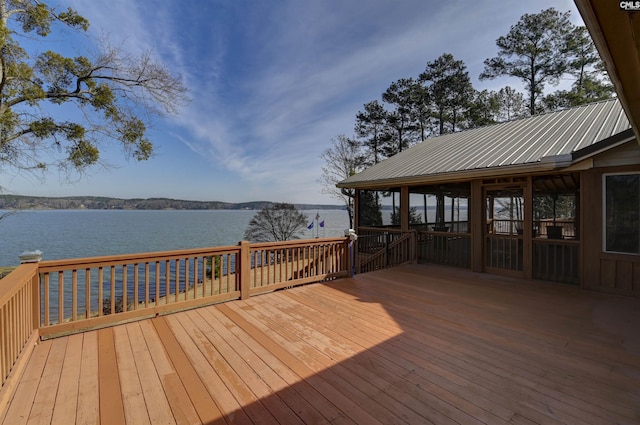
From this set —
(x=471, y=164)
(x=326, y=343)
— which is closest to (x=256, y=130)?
(x=471, y=164)

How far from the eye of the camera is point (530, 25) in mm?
14961

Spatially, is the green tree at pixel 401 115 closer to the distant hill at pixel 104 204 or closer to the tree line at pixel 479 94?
the tree line at pixel 479 94

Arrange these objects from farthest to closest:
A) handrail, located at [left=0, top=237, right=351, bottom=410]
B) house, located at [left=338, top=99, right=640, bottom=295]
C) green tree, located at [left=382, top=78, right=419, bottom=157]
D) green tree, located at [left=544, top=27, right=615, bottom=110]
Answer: green tree, located at [left=382, top=78, right=419, bottom=157], green tree, located at [left=544, top=27, right=615, bottom=110], house, located at [left=338, top=99, right=640, bottom=295], handrail, located at [left=0, top=237, right=351, bottom=410]

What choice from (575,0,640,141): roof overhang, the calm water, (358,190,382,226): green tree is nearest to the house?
(575,0,640,141): roof overhang

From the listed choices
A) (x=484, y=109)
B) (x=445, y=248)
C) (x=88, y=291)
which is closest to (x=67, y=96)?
(x=88, y=291)

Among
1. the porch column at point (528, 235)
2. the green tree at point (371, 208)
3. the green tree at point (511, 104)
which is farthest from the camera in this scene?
the green tree at point (511, 104)

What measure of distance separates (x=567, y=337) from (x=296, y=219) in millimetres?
18073

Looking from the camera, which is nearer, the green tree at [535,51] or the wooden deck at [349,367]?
the wooden deck at [349,367]

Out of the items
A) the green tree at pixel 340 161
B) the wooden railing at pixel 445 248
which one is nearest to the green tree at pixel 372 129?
the green tree at pixel 340 161

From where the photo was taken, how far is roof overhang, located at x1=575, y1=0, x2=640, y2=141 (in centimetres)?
115

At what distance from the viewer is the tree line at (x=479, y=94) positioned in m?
14.4

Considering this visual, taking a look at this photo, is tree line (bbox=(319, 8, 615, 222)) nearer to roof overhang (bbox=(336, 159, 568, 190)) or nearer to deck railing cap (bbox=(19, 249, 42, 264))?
roof overhang (bbox=(336, 159, 568, 190))

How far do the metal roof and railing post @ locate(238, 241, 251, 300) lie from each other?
15.3 feet

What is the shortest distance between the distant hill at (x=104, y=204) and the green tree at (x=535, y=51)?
1372 centimetres
